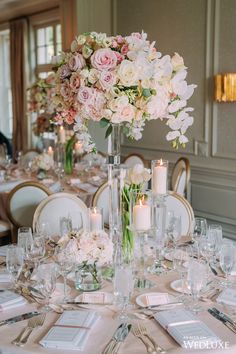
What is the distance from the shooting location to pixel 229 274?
1.89 m

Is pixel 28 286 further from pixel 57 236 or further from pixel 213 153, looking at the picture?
pixel 213 153

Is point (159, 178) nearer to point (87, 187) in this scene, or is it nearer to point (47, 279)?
point (47, 279)

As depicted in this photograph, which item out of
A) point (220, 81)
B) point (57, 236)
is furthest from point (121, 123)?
point (220, 81)

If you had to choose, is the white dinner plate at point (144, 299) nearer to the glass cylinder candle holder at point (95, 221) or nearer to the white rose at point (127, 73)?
the glass cylinder candle holder at point (95, 221)

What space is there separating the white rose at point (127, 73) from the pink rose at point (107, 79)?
0.03 meters

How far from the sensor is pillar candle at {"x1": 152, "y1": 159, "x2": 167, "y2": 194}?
1.95 meters

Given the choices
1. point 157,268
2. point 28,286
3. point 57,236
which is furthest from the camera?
point 57,236

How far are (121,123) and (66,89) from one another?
10.6 inches

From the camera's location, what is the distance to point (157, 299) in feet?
5.45

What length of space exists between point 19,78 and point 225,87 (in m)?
4.56

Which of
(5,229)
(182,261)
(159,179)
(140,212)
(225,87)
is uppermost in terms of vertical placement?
(225,87)

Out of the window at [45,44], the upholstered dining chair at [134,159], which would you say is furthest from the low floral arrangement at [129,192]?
the window at [45,44]

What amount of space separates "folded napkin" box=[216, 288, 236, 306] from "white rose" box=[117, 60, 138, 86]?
34.8 inches

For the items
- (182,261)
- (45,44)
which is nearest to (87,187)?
(182,261)
